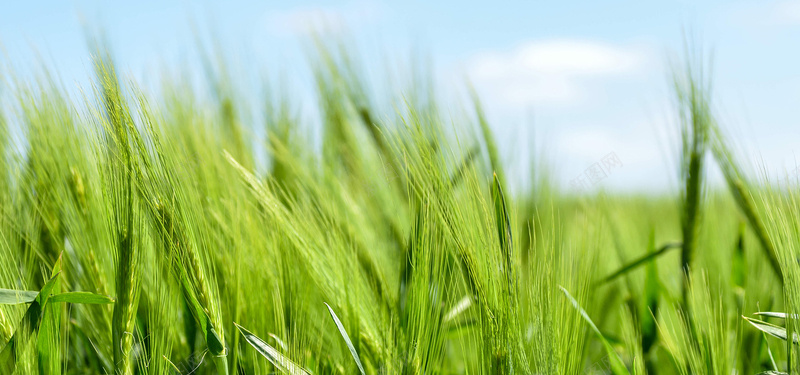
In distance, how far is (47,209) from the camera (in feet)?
2.07

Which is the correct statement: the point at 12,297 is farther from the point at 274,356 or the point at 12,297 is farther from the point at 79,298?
the point at 274,356

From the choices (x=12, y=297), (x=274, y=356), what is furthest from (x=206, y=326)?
(x=12, y=297)

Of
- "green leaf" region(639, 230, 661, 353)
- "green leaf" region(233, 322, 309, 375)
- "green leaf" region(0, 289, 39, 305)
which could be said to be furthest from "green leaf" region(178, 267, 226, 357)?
"green leaf" region(639, 230, 661, 353)

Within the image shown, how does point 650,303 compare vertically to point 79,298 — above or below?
below

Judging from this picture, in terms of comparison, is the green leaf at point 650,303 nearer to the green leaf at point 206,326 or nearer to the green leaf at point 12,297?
the green leaf at point 206,326

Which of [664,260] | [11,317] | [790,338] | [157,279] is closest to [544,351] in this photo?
[790,338]

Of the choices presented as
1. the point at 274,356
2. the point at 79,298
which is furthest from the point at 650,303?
the point at 79,298

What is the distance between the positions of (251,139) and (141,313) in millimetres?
405

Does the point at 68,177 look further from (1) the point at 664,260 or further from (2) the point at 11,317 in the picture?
(1) the point at 664,260

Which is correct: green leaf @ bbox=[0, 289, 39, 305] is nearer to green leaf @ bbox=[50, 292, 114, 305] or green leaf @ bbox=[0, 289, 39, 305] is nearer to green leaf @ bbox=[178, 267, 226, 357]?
green leaf @ bbox=[50, 292, 114, 305]

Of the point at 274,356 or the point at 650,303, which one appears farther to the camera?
the point at 650,303

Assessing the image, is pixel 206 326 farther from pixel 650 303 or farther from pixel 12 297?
pixel 650 303

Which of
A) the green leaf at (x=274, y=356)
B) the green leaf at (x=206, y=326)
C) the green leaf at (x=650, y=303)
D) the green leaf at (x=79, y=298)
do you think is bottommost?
the green leaf at (x=650, y=303)

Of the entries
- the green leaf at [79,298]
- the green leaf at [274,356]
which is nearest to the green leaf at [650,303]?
the green leaf at [274,356]
